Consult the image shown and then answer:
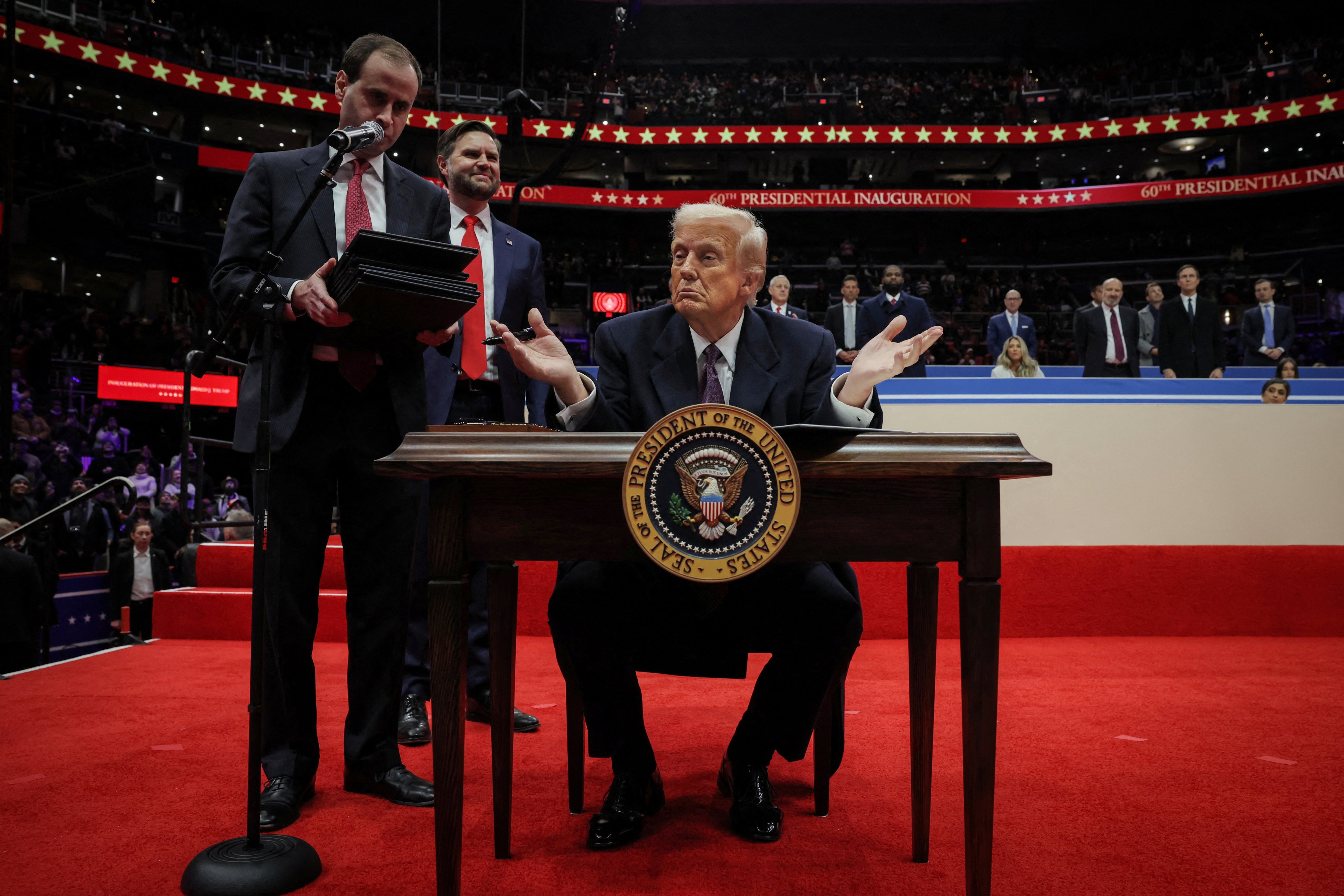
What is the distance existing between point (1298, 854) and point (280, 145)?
21697 mm

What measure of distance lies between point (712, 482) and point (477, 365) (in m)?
1.24

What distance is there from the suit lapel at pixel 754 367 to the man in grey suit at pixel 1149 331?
677cm

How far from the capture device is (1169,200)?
1730 centimetres

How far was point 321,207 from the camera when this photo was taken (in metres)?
1.65

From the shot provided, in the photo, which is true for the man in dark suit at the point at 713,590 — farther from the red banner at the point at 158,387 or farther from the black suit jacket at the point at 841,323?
the red banner at the point at 158,387

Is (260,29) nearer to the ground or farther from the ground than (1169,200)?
farther from the ground

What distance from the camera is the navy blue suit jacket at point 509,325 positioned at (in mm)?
2168

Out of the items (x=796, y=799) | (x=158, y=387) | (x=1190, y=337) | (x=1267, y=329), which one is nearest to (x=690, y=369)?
(x=796, y=799)

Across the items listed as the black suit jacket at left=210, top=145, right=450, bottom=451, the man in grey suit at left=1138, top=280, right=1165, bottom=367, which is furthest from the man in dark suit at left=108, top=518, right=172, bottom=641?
the man in grey suit at left=1138, top=280, right=1165, bottom=367

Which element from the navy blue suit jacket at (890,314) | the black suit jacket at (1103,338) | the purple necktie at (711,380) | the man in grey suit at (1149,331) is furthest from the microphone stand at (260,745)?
the man in grey suit at (1149,331)

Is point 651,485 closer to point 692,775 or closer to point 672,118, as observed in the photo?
point 692,775

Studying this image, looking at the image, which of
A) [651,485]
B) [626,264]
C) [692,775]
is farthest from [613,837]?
[626,264]

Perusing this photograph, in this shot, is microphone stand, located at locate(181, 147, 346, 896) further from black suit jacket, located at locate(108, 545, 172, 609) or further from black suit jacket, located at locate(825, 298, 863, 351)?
black suit jacket, located at locate(108, 545, 172, 609)

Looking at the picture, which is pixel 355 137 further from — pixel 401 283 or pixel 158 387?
pixel 158 387
